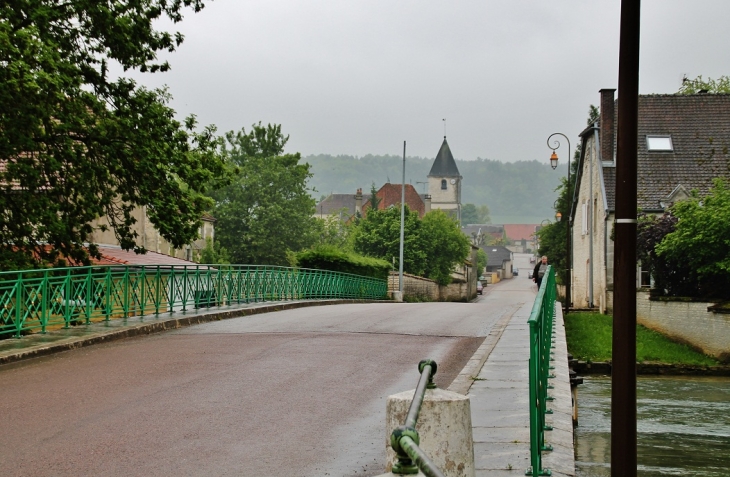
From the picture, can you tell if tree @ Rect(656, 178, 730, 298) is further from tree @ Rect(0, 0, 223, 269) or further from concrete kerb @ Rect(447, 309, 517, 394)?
tree @ Rect(0, 0, 223, 269)

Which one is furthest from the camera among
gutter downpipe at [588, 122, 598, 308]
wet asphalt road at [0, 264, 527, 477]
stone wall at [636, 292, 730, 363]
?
gutter downpipe at [588, 122, 598, 308]

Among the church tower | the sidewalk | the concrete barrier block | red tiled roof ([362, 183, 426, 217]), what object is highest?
the church tower

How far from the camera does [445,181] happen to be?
5635 inches

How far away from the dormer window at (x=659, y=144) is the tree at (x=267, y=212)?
40054 millimetres

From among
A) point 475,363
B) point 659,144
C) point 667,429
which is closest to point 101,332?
point 475,363

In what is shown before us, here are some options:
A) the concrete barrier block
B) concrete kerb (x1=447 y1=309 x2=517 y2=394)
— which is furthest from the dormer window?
the concrete barrier block

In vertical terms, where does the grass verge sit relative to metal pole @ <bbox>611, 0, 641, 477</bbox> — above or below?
below

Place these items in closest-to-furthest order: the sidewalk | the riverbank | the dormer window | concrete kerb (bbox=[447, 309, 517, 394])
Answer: the sidewalk → concrete kerb (bbox=[447, 309, 517, 394]) → the riverbank → the dormer window

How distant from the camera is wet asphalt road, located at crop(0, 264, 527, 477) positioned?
21.6 feet

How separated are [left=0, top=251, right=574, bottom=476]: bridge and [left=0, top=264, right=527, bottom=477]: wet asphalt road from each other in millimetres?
22

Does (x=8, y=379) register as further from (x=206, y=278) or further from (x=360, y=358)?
(x=206, y=278)

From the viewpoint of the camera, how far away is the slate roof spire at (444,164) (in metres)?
143

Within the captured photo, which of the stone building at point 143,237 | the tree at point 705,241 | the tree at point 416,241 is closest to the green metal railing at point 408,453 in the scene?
the stone building at point 143,237

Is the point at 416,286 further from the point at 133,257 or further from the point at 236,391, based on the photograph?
the point at 236,391
